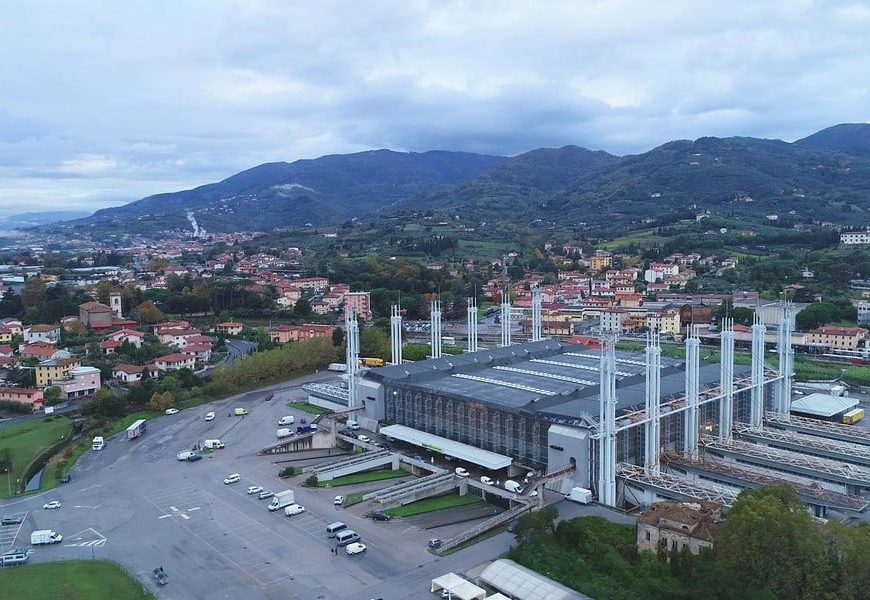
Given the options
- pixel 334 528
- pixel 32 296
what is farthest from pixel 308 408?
pixel 32 296

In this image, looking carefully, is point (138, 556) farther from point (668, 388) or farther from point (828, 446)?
point (828, 446)

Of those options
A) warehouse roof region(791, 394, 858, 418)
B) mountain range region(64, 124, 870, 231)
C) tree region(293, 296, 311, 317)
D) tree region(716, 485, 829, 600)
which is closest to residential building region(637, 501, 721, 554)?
tree region(716, 485, 829, 600)

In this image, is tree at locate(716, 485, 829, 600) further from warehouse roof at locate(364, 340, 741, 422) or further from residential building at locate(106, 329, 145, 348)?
residential building at locate(106, 329, 145, 348)

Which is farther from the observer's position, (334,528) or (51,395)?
(51,395)

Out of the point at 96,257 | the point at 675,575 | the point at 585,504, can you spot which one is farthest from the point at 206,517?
the point at 96,257

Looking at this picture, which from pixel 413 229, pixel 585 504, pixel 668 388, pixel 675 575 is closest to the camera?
pixel 675 575

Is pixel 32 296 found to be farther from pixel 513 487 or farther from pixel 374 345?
pixel 513 487
